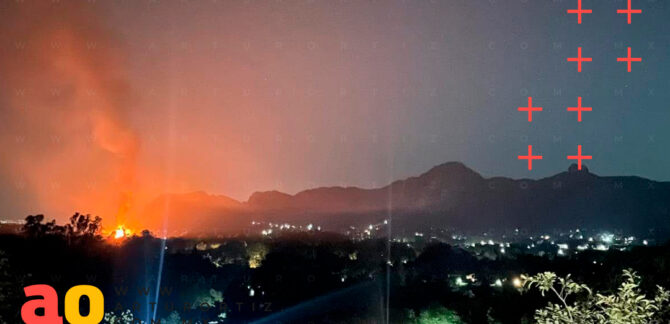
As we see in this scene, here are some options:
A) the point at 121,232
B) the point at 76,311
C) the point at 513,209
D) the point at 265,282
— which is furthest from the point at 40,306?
the point at 513,209

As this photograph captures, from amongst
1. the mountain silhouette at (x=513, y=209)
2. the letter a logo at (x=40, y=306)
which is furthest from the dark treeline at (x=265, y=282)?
the mountain silhouette at (x=513, y=209)

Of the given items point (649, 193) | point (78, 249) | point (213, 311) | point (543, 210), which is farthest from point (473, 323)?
point (543, 210)

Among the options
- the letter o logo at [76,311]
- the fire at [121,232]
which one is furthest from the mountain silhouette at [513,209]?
the letter o logo at [76,311]

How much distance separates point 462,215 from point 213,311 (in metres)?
151

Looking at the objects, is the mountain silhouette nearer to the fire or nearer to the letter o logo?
the fire

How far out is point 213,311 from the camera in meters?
34.8

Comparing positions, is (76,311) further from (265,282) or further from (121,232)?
(121,232)

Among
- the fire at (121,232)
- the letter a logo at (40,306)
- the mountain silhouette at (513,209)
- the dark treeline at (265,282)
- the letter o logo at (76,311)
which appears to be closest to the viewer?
the letter a logo at (40,306)

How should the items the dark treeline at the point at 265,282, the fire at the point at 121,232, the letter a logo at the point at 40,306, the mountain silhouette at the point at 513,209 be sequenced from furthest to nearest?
the mountain silhouette at the point at 513,209, the fire at the point at 121,232, the dark treeline at the point at 265,282, the letter a logo at the point at 40,306

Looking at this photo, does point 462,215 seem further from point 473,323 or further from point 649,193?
point 473,323

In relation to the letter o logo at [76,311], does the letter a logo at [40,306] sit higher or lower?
higher

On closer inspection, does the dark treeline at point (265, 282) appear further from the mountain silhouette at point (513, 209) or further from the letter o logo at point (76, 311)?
the mountain silhouette at point (513, 209)

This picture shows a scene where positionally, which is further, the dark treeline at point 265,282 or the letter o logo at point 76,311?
the dark treeline at point 265,282

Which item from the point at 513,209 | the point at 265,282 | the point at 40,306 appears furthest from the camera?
the point at 513,209
